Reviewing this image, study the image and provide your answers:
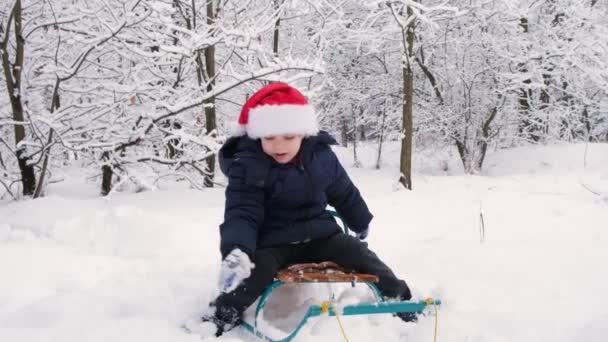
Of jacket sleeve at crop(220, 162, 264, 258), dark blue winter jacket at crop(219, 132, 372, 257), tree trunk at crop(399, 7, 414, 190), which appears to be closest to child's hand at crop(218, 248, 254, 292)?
jacket sleeve at crop(220, 162, 264, 258)

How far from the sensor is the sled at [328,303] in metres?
2.12

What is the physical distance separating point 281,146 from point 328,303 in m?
0.84

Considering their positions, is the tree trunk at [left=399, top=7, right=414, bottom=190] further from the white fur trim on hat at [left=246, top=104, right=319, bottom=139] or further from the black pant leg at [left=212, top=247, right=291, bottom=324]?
the black pant leg at [left=212, top=247, right=291, bottom=324]

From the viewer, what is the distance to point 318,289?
2.77m

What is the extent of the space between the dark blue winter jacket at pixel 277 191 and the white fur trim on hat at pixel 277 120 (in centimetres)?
10

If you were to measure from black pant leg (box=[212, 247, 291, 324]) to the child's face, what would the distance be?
0.50 m

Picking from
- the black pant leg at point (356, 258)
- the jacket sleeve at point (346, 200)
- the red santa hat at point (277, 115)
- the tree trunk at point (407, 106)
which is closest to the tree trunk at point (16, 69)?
the red santa hat at point (277, 115)

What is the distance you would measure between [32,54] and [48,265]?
12.0 ft

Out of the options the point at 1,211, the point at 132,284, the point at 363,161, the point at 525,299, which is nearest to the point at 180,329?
the point at 132,284

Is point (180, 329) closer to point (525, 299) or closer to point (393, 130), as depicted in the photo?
point (525, 299)

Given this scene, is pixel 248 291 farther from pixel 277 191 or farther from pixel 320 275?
pixel 277 191

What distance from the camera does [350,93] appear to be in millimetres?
14227

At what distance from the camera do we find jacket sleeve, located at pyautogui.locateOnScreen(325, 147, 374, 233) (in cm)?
284

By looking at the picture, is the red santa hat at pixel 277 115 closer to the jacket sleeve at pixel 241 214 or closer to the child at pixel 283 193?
the child at pixel 283 193
